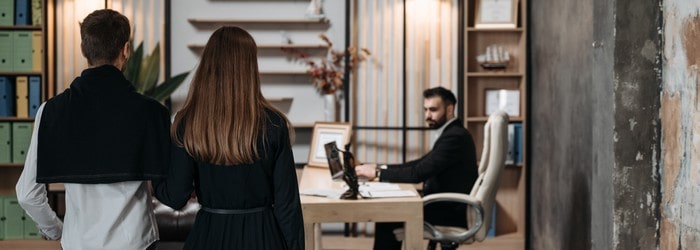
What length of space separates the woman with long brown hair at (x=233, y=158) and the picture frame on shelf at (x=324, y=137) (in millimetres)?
3419

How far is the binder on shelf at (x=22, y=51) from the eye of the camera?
6.97 meters

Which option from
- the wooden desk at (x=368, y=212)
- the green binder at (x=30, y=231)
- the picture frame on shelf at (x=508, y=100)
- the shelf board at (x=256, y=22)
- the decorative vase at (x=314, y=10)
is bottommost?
the green binder at (x=30, y=231)

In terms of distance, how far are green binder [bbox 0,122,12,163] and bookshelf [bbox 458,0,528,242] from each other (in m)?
3.34

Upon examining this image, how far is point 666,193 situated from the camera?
363cm

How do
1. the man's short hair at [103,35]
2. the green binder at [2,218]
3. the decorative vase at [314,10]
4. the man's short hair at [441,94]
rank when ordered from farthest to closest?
the decorative vase at [314,10]
the green binder at [2,218]
the man's short hair at [441,94]
the man's short hair at [103,35]

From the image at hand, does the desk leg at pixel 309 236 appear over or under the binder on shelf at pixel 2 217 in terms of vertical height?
over

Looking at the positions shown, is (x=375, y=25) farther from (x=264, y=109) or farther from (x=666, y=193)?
(x=264, y=109)

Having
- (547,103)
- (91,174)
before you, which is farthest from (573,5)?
(91,174)

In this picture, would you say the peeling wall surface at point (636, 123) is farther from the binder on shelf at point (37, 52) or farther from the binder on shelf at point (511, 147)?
the binder on shelf at point (37, 52)

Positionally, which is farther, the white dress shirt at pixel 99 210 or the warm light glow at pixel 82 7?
the warm light glow at pixel 82 7

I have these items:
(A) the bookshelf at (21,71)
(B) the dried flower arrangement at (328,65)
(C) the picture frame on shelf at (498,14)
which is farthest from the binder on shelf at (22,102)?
(C) the picture frame on shelf at (498,14)

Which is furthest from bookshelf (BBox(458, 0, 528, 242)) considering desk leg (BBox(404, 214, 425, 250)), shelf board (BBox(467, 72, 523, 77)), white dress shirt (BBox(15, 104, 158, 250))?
white dress shirt (BBox(15, 104, 158, 250))

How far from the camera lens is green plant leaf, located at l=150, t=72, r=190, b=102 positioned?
22.8ft

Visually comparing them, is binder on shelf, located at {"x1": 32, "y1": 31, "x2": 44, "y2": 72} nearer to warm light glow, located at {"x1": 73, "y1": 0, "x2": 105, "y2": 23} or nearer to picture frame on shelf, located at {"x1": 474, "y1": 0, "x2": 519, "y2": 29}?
warm light glow, located at {"x1": 73, "y1": 0, "x2": 105, "y2": 23}
